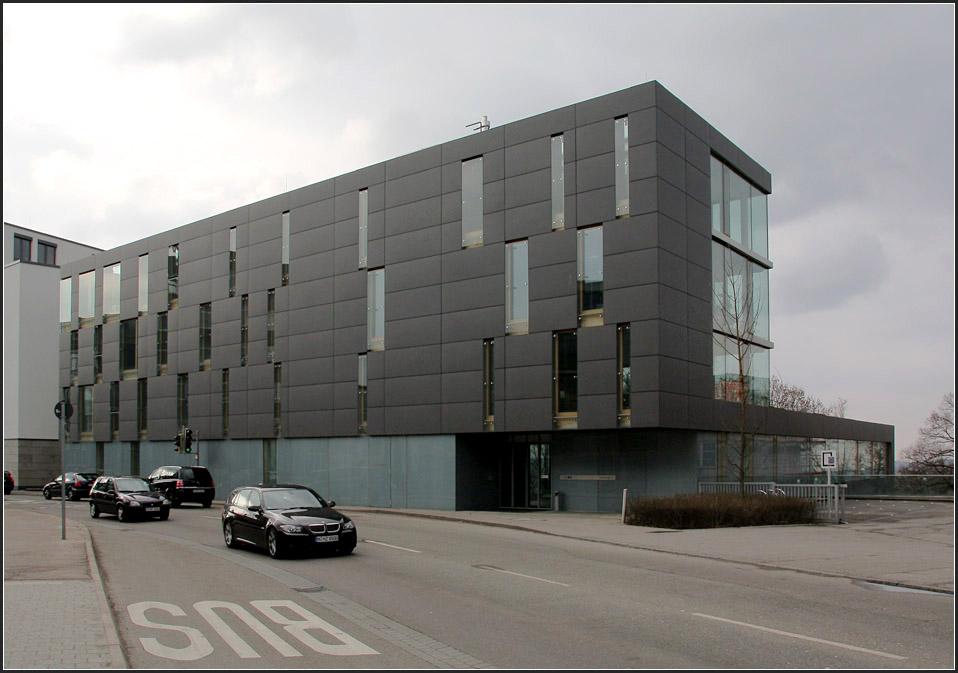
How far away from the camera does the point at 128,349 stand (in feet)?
181

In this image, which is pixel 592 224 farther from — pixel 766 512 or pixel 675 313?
pixel 766 512

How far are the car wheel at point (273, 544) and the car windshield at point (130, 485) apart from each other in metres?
15.6

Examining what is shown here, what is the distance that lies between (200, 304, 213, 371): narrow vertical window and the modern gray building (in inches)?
5.3

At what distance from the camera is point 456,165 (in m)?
36.1

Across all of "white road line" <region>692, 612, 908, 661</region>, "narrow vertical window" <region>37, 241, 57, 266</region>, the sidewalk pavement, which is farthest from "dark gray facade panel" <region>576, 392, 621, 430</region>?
"narrow vertical window" <region>37, 241, 57, 266</region>

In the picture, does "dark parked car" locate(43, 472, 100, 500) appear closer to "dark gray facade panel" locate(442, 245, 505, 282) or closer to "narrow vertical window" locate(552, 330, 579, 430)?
"dark gray facade panel" locate(442, 245, 505, 282)

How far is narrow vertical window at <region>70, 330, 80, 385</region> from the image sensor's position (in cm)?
5944

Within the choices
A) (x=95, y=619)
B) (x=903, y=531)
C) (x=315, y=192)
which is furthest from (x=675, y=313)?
(x=95, y=619)

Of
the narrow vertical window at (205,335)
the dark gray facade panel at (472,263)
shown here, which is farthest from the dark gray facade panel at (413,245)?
the narrow vertical window at (205,335)

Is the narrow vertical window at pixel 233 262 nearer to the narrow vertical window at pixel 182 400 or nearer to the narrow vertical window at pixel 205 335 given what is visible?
the narrow vertical window at pixel 205 335

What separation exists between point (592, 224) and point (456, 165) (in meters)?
7.28

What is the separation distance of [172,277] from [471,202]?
78.3ft

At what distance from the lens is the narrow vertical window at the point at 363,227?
1571 inches

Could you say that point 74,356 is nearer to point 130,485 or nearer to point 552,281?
point 130,485
